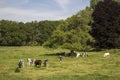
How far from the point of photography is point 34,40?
446ft

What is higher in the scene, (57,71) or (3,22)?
(3,22)

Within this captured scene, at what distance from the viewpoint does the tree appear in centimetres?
7319

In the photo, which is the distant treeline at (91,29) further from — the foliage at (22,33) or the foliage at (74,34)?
the foliage at (22,33)

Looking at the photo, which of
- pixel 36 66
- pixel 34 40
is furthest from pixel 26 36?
pixel 36 66

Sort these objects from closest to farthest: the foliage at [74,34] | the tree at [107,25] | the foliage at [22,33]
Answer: the foliage at [74,34] → the tree at [107,25] → the foliage at [22,33]

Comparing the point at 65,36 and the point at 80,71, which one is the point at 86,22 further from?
the point at 80,71

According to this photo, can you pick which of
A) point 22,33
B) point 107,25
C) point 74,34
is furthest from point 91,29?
point 22,33

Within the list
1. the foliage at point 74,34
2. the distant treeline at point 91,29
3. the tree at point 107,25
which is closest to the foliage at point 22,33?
the distant treeline at point 91,29

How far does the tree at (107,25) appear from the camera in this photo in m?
73.2

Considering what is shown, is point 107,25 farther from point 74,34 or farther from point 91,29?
point 74,34

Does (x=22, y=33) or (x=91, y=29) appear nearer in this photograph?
(x=91, y=29)

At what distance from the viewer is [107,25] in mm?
74188

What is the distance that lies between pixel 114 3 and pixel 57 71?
46965 millimetres

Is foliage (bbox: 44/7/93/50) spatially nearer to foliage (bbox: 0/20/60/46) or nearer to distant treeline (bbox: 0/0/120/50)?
distant treeline (bbox: 0/0/120/50)
